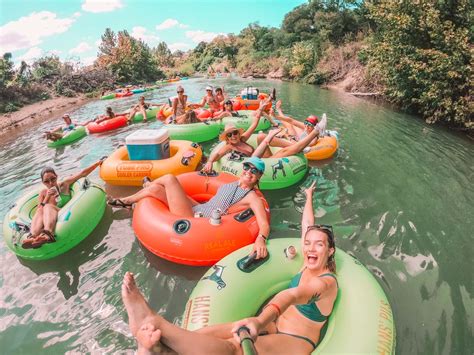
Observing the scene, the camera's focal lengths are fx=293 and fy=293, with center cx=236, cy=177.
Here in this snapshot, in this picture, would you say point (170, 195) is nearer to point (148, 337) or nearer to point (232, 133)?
point (232, 133)

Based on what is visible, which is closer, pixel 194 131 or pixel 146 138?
pixel 146 138

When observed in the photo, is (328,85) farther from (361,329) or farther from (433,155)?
(361,329)

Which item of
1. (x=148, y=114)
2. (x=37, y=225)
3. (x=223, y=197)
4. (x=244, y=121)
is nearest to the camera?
(x=37, y=225)

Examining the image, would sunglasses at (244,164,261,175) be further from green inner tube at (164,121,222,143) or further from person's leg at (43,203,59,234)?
green inner tube at (164,121,222,143)

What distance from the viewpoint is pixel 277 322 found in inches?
94.1

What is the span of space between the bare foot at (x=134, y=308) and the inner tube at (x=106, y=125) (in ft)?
30.3

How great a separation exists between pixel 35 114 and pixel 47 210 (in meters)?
14.2

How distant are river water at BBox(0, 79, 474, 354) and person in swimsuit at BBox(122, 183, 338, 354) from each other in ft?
3.48

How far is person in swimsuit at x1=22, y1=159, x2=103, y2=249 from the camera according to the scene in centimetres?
354

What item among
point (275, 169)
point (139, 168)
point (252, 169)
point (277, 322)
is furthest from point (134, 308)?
point (139, 168)

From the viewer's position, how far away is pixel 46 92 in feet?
63.9

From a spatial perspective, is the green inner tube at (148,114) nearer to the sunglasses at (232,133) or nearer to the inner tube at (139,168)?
the inner tube at (139,168)

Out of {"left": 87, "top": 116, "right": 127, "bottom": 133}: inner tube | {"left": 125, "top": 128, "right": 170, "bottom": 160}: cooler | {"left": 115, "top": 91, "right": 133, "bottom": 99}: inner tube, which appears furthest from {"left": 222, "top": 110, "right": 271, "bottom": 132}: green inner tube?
{"left": 115, "top": 91, "right": 133, "bottom": 99}: inner tube

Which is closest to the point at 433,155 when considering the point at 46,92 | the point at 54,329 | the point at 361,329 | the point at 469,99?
the point at 469,99
